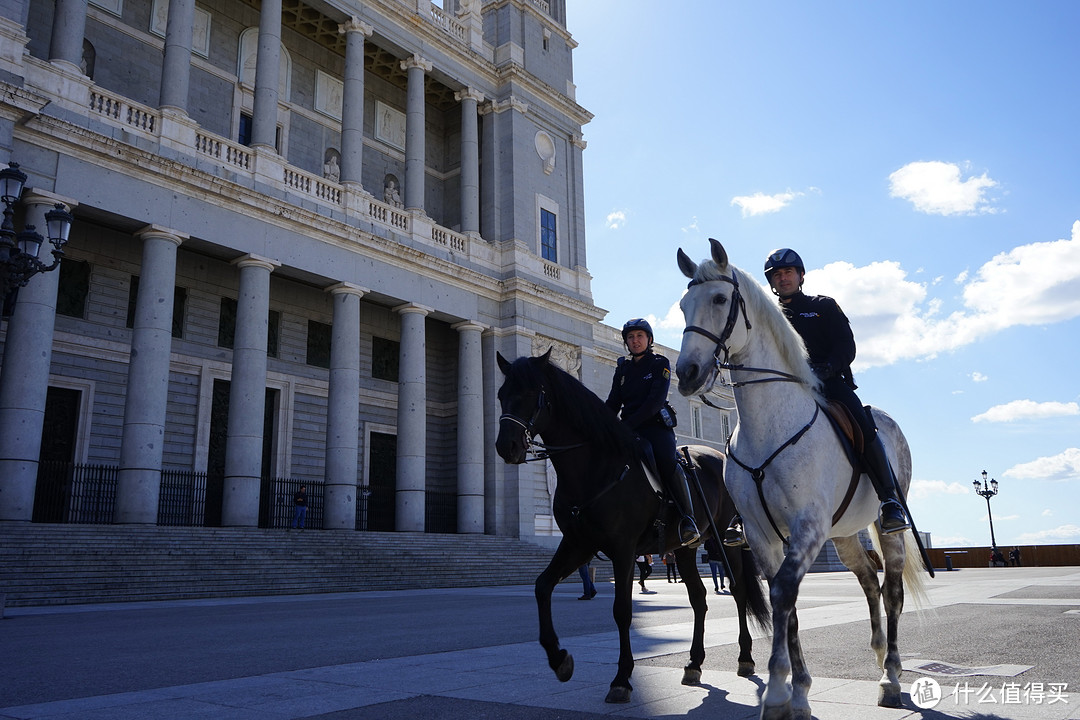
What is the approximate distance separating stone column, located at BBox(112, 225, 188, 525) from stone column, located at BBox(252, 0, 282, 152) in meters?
4.96

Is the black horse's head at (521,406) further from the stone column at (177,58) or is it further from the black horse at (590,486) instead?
the stone column at (177,58)

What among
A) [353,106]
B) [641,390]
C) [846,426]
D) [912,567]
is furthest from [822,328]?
[353,106]

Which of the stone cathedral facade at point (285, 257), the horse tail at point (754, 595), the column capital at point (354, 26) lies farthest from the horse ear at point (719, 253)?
the column capital at point (354, 26)

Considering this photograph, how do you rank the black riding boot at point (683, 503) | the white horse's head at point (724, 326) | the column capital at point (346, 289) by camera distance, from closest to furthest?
1. the white horse's head at point (724, 326)
2. the black riding boot at point (683, 503)
3. the column capital at point (346, 289)

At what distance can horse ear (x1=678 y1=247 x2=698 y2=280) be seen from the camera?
5066mm

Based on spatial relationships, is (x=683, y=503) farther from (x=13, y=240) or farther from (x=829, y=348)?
(x=13, y=240)

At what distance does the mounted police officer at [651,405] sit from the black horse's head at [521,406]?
101 cm

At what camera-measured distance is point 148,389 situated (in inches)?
781

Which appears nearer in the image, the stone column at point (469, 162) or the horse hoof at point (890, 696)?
the horse hoof at point (890, 696)

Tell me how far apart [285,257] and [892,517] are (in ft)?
71.7

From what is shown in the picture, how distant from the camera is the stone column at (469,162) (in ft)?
102

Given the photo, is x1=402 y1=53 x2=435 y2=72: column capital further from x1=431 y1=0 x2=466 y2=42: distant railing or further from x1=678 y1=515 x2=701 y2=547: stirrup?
x1=678 y1=515 x2=701 y2=547: stirrup

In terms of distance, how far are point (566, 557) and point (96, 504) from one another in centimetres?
1965

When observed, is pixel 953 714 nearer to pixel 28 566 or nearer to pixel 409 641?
pixel 409 641
